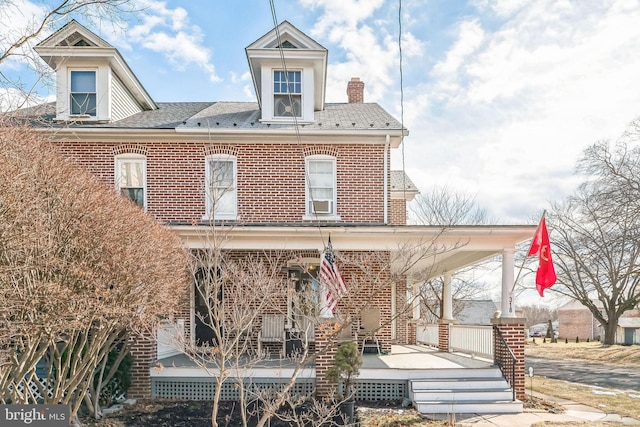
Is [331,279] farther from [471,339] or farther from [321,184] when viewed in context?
[471,339]

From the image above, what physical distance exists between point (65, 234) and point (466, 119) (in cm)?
1139

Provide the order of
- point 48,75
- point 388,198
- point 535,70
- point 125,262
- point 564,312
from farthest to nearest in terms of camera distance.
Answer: point 564,312 < point 388,198 < point 535,70 < point 48,75 < point 125,262

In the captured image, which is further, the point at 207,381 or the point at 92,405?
the point at 207,381

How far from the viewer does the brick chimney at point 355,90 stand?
16.9 m

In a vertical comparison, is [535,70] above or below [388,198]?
above

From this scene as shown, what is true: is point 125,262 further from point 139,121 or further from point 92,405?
point 139,121

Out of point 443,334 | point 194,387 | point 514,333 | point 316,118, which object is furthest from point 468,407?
point 316,118

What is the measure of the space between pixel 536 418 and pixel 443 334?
5.34m

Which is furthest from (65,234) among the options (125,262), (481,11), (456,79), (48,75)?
(456,79)

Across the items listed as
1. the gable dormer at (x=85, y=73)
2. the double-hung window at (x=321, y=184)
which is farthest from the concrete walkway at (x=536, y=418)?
the gable dormer at (x=85, y=73)

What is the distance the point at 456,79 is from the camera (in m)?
10.7

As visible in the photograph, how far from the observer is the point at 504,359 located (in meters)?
9.71

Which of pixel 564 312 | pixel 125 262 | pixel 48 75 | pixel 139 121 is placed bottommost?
pixel 564 312

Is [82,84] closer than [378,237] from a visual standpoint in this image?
No
